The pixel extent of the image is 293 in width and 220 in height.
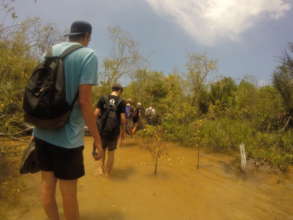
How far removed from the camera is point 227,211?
2900 millimetres

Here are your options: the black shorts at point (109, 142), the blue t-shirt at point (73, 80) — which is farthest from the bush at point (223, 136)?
the blue t-shirt at point (73, 80)

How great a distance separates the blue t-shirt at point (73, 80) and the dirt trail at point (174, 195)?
145 cm

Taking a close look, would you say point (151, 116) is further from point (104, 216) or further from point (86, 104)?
point (86, 104)

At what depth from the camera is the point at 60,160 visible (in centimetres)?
159

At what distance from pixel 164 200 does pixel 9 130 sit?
9.50ft

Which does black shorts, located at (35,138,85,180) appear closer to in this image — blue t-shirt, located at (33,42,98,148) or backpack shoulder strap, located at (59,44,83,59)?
blue t-shirt, located at (33,42,98,148)

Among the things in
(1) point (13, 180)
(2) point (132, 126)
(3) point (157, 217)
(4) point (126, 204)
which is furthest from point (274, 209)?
(2) point (132, 126)

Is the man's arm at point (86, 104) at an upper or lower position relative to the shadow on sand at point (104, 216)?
upper

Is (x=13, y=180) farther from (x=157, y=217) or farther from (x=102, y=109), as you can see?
(x=157, y=217)

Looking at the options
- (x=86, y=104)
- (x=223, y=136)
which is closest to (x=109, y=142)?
(x=86, y=104)

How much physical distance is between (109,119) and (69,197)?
1.93 meters

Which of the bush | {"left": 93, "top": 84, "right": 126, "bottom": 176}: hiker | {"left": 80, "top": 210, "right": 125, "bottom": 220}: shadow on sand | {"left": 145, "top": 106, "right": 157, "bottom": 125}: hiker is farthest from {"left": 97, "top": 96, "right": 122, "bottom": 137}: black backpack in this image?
{"left": 145, "top": 106, "right": 157, "bottom": 125}: hiker

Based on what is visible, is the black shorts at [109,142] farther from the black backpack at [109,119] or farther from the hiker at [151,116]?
the hiker at [151,116]

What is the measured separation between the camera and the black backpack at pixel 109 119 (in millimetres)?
3504
